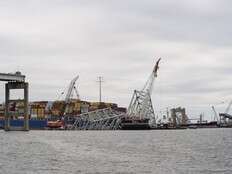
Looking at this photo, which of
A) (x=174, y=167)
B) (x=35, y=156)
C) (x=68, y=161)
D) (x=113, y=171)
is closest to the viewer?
(x=113, y=171)

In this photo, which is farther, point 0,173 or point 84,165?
point 84,165

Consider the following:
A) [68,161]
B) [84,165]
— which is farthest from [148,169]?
[68,161]

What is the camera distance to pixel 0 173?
56.1 m

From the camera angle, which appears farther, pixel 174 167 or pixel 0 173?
pixel 174 167

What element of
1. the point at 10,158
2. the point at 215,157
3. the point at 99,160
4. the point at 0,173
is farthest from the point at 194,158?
the point at 0,173

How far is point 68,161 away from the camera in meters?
71.1

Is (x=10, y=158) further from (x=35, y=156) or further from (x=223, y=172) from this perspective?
(x=223, y=172)

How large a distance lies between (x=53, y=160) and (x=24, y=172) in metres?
14.2

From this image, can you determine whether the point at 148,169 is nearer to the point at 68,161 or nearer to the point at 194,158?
the point at 68,161

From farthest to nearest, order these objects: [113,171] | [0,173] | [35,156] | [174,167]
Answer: [35,156]
[174,167]
[113,171]
[0,173]

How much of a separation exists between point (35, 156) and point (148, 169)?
21.5 metres

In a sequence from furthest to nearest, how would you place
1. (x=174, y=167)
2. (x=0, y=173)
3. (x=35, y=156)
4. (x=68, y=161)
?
(x=35, y=156) < (x=68, y=161) < (x=174, y=167) < (x=0, y=173)

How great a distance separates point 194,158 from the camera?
259 feet

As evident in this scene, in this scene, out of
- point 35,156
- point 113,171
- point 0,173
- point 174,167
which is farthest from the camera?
point 35,156
